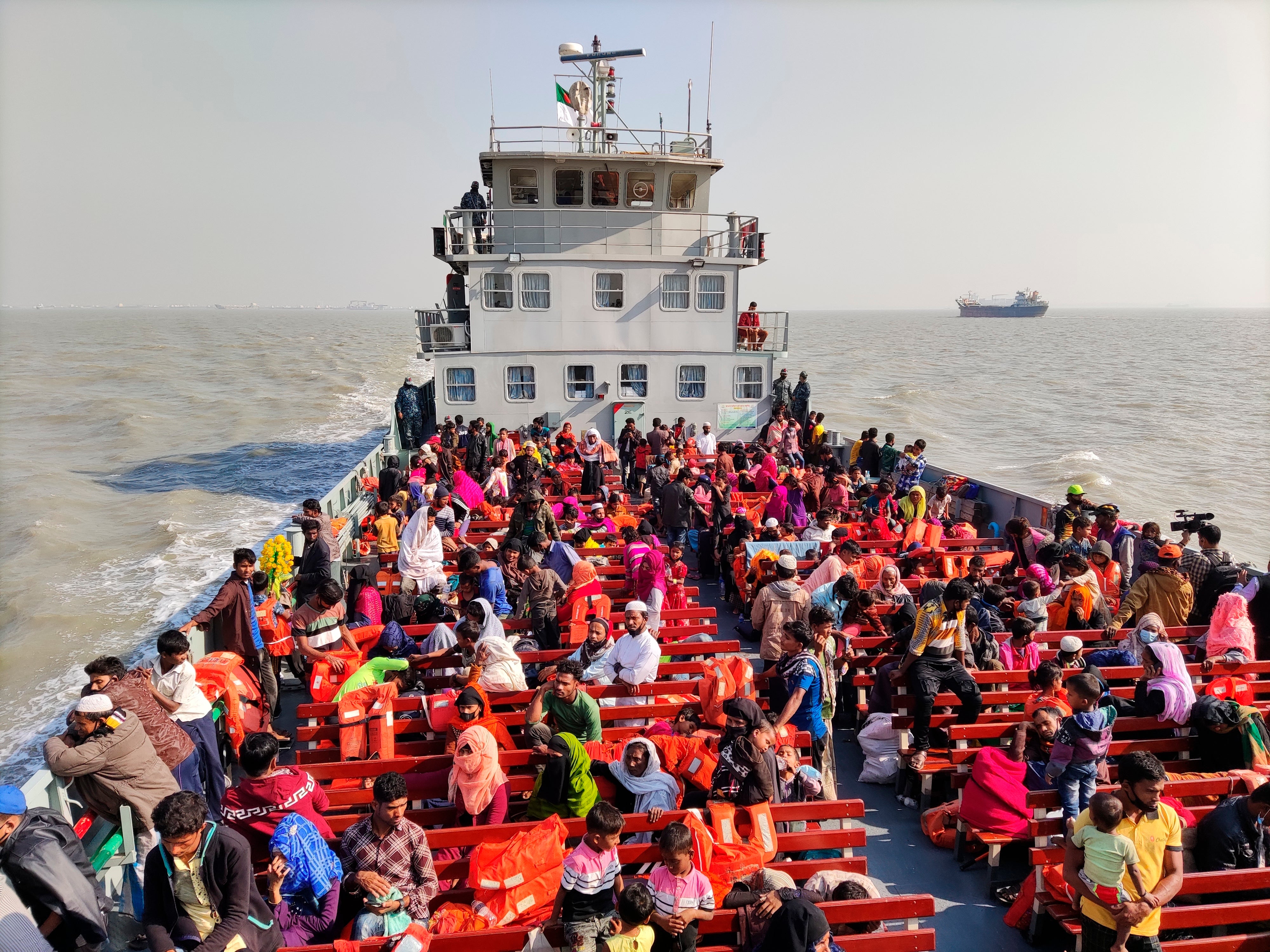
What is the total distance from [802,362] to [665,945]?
85.6 metres

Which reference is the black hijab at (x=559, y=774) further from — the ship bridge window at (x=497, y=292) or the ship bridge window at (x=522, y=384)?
the ship bridge window at (x=497, y=292)

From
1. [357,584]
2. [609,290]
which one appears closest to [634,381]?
[609,290]

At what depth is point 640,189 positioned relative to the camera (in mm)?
19453

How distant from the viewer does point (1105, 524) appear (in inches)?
397

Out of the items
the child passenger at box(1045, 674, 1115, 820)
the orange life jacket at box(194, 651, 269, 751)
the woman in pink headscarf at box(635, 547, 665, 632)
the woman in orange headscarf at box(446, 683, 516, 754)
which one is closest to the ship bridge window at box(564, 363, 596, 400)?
the woman in pink headscarf at box(635, 547, 665, 632)

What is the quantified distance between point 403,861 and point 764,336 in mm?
17637

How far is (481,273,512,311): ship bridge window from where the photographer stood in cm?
1884

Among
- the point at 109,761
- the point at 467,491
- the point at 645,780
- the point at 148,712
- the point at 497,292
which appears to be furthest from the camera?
the point at 497,292

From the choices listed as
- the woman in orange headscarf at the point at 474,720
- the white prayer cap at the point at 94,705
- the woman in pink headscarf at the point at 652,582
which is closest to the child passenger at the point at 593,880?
the woman in orange headscarf at the point at 474,720

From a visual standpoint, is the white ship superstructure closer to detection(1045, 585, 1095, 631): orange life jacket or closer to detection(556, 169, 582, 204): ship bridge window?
detection(556, 169, 582, 204): ship bridge window

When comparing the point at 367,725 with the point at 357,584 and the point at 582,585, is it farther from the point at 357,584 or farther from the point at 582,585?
the point at 582,585

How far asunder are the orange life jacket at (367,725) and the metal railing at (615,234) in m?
14.6

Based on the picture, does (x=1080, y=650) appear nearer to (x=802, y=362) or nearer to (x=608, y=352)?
(x=608, y=352)

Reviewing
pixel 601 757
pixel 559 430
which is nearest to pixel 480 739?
pixel 601 757
